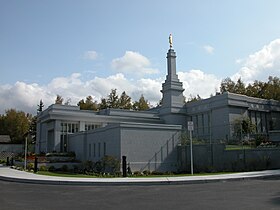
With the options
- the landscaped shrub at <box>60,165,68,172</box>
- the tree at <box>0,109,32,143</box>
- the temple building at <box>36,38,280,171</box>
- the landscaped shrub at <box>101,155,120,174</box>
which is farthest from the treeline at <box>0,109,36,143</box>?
the landscaped shrub at <box>101,155,120,174</box>

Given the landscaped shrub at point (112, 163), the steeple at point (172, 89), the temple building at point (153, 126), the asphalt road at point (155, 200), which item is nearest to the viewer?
the asphalt road at point (155, 200)

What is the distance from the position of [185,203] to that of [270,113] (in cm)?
4251

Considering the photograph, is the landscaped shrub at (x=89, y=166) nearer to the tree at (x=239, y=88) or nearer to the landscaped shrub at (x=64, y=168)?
the landscaped shrub at (x=64, y=168)

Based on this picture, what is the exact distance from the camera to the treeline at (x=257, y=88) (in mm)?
59469

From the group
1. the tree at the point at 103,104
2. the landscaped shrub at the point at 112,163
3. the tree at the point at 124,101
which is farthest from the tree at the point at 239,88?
the landscaped shrub at the point at 112,163

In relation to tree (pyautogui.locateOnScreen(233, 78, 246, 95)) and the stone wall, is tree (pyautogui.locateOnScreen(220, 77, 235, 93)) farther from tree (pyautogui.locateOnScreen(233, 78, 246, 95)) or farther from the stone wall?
the stone wall

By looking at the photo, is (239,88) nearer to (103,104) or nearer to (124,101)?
(124,101)

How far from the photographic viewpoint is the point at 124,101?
7575 centimetres

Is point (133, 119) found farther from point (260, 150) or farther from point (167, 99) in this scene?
point (260, 150)

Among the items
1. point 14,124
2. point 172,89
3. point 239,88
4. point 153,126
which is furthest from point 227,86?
point 14,124

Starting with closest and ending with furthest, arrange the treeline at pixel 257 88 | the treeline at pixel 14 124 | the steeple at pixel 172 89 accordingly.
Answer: the steeple at pixel 172 89
the treeline at pixel 257 88
the treeline at pixel 14 124

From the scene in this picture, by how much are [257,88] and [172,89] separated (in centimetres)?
2365

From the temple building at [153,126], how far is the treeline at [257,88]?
9.87m

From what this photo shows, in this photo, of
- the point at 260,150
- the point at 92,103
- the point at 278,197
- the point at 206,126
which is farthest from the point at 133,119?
the point at 278,197
